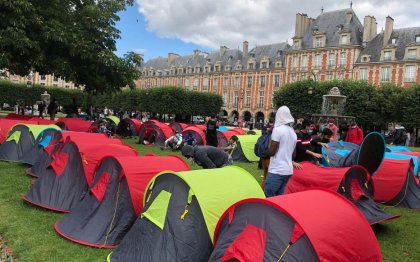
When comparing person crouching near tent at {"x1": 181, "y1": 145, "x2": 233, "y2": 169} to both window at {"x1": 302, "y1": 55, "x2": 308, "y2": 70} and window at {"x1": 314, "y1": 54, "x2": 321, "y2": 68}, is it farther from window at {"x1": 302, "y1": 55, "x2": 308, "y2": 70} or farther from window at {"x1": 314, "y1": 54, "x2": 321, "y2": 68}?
window at {"x1": 302, "y1": 55, "x2": 308, "y2": 70}

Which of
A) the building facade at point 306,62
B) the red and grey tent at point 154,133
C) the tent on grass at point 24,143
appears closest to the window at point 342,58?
the building facade at point 306,62

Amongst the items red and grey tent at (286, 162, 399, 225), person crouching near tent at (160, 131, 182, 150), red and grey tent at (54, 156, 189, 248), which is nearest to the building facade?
person crouching near tent at (160, 131, 182, 150)

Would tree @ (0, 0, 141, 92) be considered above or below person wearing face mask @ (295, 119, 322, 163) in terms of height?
above

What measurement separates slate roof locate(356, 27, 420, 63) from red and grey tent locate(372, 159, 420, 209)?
45083 millimetres

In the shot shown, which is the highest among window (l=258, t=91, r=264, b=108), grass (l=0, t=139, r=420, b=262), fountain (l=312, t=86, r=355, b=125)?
window (l=258, t=91, r=264, b=108)

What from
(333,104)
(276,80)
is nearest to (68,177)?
(333,104)

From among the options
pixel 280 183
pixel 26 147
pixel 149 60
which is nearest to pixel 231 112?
pixel 149 60

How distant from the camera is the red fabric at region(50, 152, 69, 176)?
24.3 ft

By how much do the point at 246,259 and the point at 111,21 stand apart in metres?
16.7

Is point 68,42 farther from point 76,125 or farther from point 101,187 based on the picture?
point 101,187

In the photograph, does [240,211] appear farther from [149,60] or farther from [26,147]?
[149,60]

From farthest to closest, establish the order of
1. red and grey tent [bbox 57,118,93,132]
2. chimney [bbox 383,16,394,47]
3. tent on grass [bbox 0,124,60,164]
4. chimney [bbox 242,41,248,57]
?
chimney [bbox 242,41,248,57]
chimney [bbox 383,16,394,47]
red and grey tent [bbox 57,118,93,132]
tent on grass [bbox 0,124,60,164]

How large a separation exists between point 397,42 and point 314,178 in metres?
50.1

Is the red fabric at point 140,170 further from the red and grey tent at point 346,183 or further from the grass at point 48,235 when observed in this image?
the red and grey tent at point 346,183
